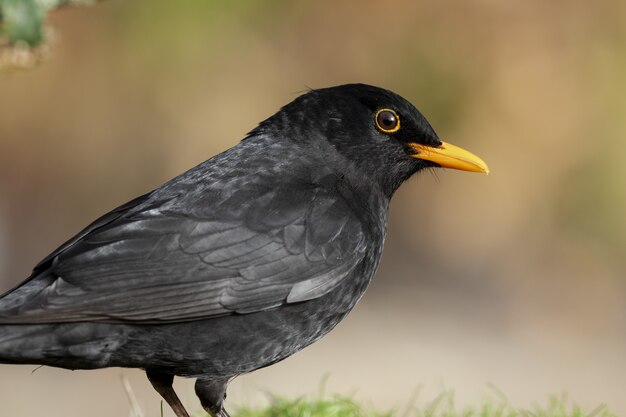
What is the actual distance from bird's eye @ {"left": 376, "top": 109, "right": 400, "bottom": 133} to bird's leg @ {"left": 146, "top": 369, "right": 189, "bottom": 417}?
5.83 feet

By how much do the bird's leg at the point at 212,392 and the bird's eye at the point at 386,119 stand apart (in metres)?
1.66

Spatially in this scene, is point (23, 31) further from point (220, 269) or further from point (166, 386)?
point (166, 386)

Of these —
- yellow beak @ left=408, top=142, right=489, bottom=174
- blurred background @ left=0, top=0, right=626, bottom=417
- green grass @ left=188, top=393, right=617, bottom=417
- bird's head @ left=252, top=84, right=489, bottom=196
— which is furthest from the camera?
blurred background @ left=0, top=0, right=626, bottom=417

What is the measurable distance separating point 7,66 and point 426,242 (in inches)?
314

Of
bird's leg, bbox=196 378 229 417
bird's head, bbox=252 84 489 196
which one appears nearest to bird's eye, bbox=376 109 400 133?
bird's head, bbox=252 84 489 196

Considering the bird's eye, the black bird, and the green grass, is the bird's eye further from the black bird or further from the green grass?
the green grass

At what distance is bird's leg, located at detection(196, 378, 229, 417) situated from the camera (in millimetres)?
5918

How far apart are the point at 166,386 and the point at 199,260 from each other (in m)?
0.96

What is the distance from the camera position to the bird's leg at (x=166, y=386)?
609 cm

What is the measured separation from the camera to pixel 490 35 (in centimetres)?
1181

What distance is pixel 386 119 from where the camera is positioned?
6.47 meters

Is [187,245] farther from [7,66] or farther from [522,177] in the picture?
[522,177]

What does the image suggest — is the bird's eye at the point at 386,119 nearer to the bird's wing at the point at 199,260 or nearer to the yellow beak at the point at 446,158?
the yellow beak at the point at 446,158


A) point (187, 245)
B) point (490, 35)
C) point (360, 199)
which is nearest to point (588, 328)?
point (490, 35)
